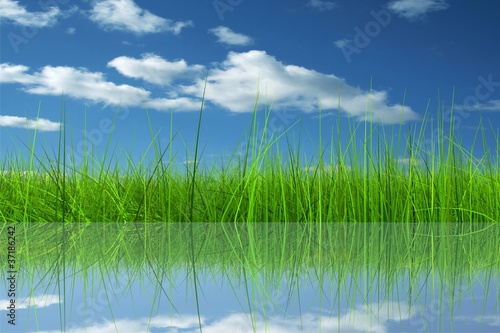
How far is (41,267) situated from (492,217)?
3.21 metres

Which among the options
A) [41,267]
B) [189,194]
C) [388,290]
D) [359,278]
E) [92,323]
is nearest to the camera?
[92,323]

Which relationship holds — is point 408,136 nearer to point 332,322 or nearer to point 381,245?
point 381,245

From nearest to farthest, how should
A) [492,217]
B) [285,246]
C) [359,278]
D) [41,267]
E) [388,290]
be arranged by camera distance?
[388,290] < [359,278] < [41,267] < [285,246] < [492,217]

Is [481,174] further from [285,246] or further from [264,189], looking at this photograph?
[285,246]

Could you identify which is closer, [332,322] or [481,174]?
[332,322]

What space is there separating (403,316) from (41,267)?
117 cm

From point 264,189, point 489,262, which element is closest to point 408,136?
point 264,189

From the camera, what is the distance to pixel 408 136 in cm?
360

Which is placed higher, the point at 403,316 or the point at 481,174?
the point at 481,174

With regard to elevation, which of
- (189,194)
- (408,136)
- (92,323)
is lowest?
(92,323)

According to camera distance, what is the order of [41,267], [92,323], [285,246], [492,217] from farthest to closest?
1. [492,217]
2. [285,246]
3. [41,267]
4. [92,323]

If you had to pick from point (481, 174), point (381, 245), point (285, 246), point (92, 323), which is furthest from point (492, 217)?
point (92, 323)

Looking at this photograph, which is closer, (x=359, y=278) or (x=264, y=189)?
(x=359, y=278)

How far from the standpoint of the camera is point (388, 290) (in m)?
1.36
